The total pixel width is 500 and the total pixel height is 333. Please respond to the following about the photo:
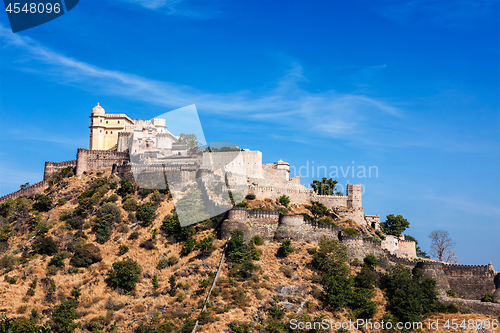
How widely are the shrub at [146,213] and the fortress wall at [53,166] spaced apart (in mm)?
17389

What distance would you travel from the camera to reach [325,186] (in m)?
81.2

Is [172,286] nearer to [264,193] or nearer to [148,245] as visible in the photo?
[148,245]

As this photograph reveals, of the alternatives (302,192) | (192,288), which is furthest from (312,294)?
(302,192)

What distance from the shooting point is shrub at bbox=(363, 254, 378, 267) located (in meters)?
54.6

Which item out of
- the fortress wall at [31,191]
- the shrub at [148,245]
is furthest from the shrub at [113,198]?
the fortress wall at [31,191]

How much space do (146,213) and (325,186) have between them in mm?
29706

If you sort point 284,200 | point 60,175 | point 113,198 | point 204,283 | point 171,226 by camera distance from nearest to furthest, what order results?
point 204,283
point 171,226
point 113,198
point 284,200
point 60,175

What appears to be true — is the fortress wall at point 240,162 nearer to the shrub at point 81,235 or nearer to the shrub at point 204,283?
the shrub at point 81,235

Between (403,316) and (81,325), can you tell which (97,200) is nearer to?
(81,325)

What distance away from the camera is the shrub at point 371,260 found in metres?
54.6

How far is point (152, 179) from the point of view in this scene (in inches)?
2650

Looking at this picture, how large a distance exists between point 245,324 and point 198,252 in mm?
10374

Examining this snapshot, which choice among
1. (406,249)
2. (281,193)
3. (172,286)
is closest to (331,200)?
(281,193)

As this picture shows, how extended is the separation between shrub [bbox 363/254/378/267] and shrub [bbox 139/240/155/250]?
2034 cm
